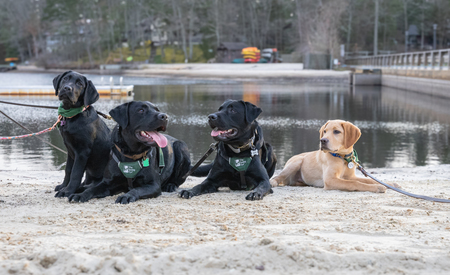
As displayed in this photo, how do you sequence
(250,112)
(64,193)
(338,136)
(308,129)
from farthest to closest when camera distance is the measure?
1. (308,129)
2. (338,136)
3. (250,112)
4. (64,193)

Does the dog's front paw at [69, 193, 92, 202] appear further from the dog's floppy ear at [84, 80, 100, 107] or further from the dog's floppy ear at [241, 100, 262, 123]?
the dog's floppy ear at [241, 100, 262, 123]

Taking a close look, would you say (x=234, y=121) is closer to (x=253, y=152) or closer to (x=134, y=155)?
(x=253, y=152)

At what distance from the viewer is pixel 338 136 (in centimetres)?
629

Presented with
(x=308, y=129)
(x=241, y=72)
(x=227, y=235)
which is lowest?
(x=308, y=129)

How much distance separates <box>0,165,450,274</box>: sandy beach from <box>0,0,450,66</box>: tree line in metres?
71.0

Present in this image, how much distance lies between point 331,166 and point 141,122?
2.59m

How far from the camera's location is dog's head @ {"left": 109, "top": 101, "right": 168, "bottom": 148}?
5398 millimetres

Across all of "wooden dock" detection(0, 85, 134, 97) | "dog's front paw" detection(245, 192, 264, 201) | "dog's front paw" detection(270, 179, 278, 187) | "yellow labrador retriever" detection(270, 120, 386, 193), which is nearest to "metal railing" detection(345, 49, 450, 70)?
"wooden dock" detection(0, 85, 134, 97)

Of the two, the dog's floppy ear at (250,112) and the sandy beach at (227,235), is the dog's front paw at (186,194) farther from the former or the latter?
the dog's floppy ear at (250,112)

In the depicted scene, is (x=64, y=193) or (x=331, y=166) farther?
(x=331, y=166)

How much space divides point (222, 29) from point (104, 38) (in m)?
23.8

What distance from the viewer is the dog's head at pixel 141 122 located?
17.7ft

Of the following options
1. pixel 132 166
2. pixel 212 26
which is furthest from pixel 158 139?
pixel 212 26

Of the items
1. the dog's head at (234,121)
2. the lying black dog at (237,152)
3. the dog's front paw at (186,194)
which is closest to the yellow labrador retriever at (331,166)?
the lying black dog at (237,152)
